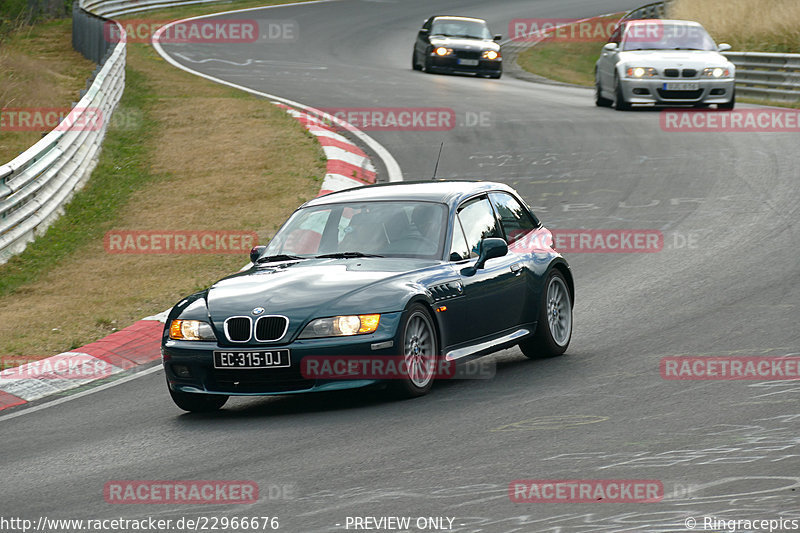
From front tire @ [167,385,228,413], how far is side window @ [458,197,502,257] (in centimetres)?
210

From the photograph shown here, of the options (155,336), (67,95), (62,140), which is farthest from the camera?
(67,95)

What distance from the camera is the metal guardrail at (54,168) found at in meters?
15.0

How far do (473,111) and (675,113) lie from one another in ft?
11.9

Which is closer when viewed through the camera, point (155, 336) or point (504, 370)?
point (504, 370)

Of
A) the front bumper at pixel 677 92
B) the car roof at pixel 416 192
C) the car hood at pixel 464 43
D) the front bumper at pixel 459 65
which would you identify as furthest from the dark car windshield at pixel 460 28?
the car roof at pixel 416 192

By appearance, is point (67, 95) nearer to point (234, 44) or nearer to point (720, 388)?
point (234, 44)

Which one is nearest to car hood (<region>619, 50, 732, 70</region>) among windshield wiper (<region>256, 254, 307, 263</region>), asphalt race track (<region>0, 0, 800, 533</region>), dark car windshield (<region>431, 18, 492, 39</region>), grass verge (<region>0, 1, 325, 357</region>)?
grass verge (<region>0, 1, 325, 357</region>)

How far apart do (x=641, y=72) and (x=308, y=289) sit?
16.6 m

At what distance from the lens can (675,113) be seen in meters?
23.9

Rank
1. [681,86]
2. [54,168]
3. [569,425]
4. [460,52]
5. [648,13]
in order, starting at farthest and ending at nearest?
[648,13], [460,52], [681,86], [54,168], [569,425]

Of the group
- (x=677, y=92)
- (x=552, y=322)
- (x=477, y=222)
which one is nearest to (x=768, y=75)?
(x=677, y=92)

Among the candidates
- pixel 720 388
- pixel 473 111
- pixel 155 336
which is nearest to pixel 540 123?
pixel 473 111

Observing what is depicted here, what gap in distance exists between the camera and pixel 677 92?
2372 centimetres

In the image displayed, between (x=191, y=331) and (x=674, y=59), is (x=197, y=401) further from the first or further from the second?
(x=674, y=59)
